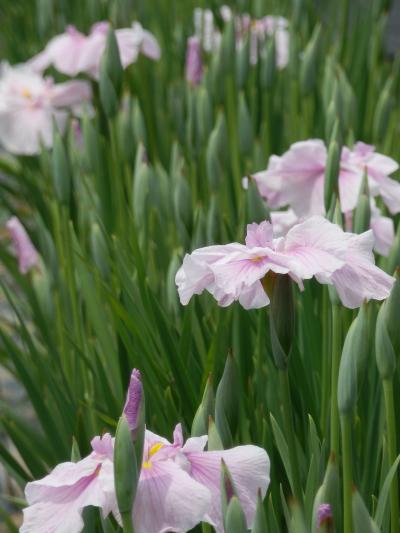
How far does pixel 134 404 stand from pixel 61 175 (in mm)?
713

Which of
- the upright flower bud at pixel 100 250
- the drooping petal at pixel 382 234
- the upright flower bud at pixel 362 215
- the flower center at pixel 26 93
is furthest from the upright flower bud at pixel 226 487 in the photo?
the flower center at pixel 26 93

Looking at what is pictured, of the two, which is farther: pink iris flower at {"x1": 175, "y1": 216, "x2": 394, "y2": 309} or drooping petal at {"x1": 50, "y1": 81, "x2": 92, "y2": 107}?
drooping petal at {"x1": 50, "y1": 81, "x2": 92, "y2": 107}

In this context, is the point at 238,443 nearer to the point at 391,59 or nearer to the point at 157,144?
the point at 157,144

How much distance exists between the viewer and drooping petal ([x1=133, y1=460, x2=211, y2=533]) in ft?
1.93

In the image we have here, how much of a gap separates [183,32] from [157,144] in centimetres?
27

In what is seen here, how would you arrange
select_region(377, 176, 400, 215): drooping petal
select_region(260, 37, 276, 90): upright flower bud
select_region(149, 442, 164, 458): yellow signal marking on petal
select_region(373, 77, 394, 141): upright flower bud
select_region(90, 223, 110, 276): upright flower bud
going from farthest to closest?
select_region(260, 37, 276, 90): upright flower bud → select_region(373, 77, 394, 141): upright flower bud → select_region(90, 223, 110, 276): upright flower bud → select_region(377, 176, 400, 215): drooping petal → select_region(149, 442, 164, 458): yellow signal marking on petal

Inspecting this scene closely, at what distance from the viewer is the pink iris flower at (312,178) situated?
3.65 feet

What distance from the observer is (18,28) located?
289 cm

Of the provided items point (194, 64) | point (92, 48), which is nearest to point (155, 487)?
point (92, 48)

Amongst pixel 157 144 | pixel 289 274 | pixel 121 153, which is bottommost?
pixel 157 144

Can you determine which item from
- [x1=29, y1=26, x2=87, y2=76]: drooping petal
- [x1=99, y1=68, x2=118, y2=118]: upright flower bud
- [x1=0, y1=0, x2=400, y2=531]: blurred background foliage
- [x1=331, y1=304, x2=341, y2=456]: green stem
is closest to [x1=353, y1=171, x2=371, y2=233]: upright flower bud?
[x1=0, y1=0, x2=400, y2=531]: blurred background foliage

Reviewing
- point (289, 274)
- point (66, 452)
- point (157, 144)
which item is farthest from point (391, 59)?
point (289, 274)

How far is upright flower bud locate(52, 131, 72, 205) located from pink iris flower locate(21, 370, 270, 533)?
2.11ft

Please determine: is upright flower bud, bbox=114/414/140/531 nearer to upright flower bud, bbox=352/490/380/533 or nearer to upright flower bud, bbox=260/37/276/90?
upright flower bud, bbox=352/490/380/533
